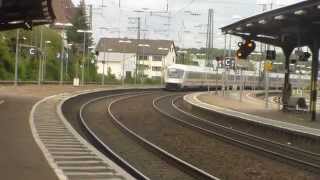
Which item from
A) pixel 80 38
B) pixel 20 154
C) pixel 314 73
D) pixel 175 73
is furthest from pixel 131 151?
pixel 80 38

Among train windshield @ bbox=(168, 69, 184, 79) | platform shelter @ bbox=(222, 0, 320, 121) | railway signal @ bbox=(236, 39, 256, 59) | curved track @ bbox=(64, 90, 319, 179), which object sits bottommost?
curved track @ bbox=(64, 90, 319, 179)

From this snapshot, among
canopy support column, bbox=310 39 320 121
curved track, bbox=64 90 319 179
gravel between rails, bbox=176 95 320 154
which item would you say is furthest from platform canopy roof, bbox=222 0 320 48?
curved track, bbox=64 90 319 179

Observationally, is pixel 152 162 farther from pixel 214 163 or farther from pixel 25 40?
pixel 25 40

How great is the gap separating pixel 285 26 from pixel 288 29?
0.81 m

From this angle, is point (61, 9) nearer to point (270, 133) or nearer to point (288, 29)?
point (288, 29)

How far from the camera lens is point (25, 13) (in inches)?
1377

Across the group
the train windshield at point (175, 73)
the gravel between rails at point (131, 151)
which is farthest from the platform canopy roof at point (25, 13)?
the train windshield at point (175, 73)

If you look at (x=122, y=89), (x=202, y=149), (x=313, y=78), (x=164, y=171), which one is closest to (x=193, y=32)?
(x=122, y=89)

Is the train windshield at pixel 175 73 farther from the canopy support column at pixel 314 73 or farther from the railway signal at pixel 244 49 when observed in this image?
the canopy support column at pixel 314 73

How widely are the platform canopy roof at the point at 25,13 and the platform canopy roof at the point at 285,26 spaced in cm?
1006

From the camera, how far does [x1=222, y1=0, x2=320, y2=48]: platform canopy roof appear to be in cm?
3161

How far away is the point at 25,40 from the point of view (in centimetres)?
9394

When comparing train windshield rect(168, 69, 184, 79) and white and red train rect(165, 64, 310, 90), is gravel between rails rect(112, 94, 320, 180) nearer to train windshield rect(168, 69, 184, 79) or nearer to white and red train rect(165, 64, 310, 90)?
white and red train rect(165, 64, 310, 90)

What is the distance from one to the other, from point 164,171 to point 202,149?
19.7ft
